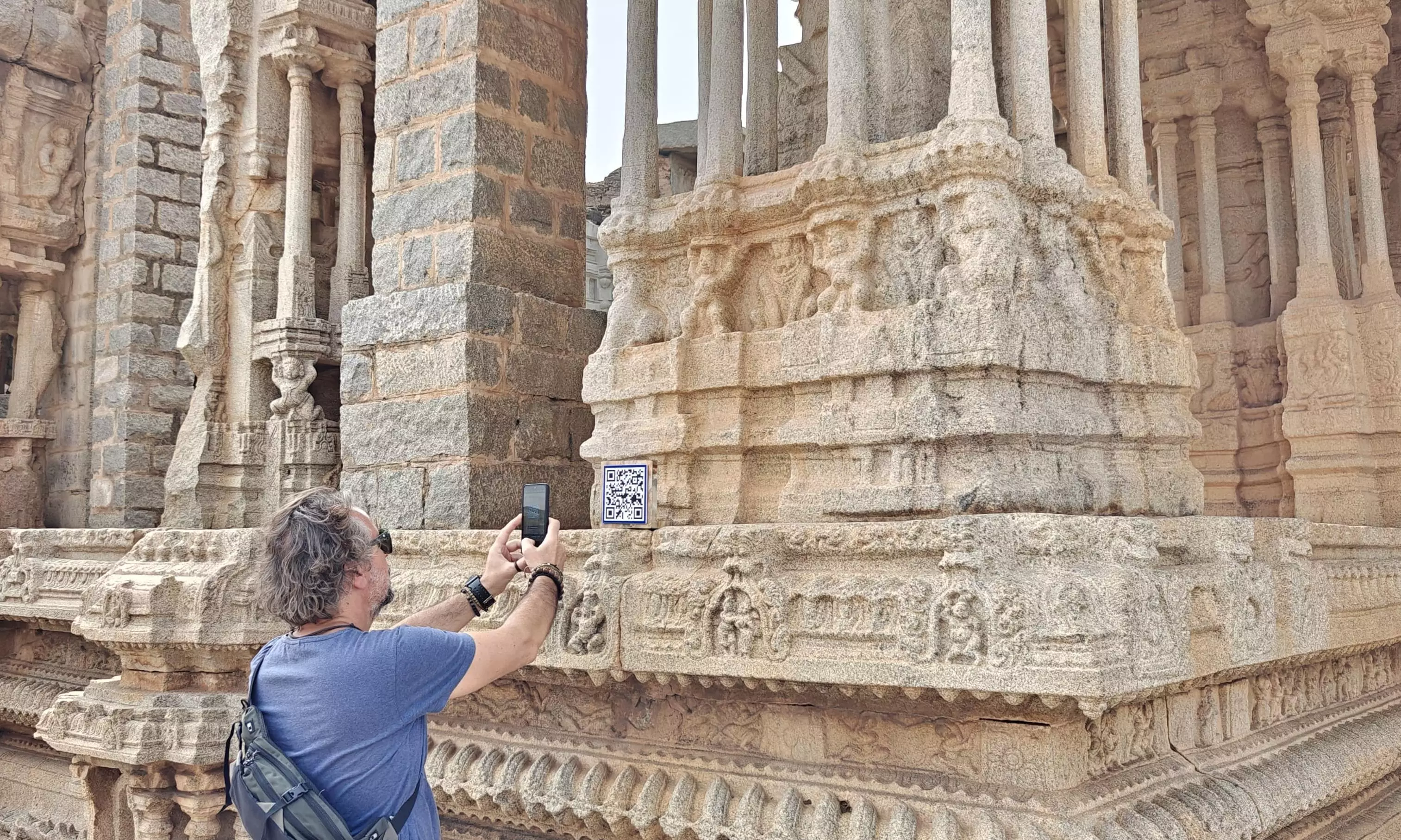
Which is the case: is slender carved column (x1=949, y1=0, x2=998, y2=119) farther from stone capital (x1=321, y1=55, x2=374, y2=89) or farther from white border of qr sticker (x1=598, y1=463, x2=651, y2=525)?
stone capital (x1=321, y1=55, x2=374, y2=89)

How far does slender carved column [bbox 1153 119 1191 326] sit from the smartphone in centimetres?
636

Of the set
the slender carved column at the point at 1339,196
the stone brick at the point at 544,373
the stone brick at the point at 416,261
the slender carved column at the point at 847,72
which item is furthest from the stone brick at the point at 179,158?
A: the slender carved column at the point at 1339,196

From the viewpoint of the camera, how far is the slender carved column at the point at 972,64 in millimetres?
3498

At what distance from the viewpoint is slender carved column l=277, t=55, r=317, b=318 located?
657 cm

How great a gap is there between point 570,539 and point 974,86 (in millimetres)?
1954

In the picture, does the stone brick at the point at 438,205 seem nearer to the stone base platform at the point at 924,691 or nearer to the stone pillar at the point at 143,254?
the stone base platform at the point at 924,691

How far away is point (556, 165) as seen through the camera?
16.9 feet

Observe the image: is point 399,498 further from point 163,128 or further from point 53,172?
point 53,172

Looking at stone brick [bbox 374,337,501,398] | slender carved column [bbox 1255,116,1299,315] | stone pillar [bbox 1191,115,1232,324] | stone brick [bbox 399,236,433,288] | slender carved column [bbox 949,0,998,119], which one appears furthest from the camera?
stone pillar [bbox 1191,115,1232,324]

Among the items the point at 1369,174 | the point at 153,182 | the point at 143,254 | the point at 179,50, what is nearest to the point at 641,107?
the point at 1369,174

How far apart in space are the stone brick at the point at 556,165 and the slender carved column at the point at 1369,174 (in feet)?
16.8

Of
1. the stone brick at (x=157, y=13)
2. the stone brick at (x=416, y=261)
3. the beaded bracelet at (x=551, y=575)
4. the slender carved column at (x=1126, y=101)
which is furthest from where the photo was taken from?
the stone brick at (x=157, y=13)

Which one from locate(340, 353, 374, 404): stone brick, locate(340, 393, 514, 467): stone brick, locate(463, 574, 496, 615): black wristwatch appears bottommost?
locate(463, 574, 496, 615): black wristwatch

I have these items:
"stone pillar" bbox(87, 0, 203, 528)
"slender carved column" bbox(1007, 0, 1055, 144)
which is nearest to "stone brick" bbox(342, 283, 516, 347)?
"slender carved column" bbox(1007, 0, 1055, 144)
